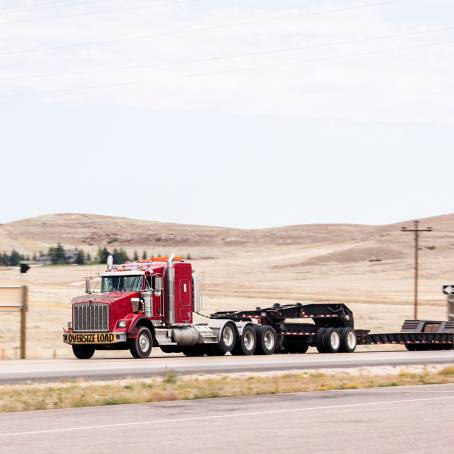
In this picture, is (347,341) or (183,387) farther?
(347,341)

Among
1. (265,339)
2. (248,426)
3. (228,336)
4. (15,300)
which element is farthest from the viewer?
(265,339)

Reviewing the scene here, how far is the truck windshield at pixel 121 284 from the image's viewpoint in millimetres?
42094

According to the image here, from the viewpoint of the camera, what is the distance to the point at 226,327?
43.9 m

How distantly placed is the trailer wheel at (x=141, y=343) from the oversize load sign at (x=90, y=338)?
2.26 feet

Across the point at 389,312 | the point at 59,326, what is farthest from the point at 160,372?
the point at 389,312

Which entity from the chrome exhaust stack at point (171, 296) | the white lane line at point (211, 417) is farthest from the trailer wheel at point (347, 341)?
the white lane line at point (211, 417)

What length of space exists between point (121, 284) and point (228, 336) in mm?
4447

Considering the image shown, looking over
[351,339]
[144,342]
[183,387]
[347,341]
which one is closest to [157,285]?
[144,342]

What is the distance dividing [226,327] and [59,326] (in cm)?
2329

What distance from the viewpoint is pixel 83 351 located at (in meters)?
42.2

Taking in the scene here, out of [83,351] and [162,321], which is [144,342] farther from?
[83,351]

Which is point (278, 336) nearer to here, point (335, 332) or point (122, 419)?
point (335, 332)

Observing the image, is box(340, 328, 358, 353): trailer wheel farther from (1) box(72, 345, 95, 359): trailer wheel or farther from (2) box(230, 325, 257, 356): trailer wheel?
(1) box(72, 345, 95, 359): trailer wheel

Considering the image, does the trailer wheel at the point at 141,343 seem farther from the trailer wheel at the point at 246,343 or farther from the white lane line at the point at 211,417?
the white lane line at the point at 211,417
